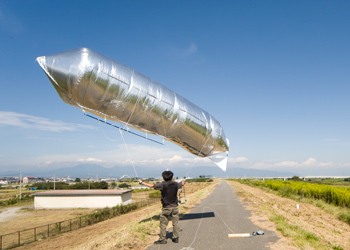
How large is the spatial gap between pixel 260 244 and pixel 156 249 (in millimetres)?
3535

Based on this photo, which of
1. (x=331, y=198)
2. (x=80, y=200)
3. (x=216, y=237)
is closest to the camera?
(x=216, y=237)

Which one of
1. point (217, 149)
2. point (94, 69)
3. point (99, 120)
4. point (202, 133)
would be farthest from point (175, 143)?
point (94, 69)

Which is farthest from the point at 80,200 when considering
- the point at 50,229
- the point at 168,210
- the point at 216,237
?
the point at 168,210

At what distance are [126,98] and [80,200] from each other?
46061 millimetres

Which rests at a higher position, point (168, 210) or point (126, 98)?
point (126, 98)

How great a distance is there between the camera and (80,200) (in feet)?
172

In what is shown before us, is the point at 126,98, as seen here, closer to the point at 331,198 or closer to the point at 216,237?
the point at 216,237

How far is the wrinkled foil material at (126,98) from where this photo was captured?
10.4 m

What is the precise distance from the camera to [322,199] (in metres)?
34.5

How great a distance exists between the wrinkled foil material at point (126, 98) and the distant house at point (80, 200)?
3851 cm

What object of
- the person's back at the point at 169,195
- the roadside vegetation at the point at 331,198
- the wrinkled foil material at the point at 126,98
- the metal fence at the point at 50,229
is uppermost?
the wrinkled foil material at the point at 126,98

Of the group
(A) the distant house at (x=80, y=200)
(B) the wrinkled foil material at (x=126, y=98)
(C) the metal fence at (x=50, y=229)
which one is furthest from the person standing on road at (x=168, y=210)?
(A) the distant house at (x=80, y=200)

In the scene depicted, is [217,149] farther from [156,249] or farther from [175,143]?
[156,249]

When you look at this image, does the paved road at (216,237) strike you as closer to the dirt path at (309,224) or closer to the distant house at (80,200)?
the dirt path at (309,224)
